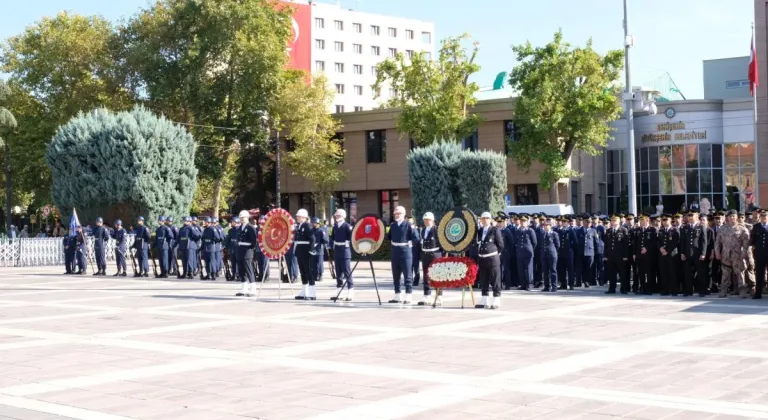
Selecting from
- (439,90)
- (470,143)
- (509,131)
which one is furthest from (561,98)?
(470,143)

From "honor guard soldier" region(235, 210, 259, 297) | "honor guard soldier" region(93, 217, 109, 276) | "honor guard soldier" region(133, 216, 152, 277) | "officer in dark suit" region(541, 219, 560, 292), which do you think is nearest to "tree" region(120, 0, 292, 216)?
"honor guard soldier" region(93, 217, 109, 276)

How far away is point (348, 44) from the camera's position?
335ft

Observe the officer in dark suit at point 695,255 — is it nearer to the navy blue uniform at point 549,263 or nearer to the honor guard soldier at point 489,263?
the navy blue uniform at point 549,263

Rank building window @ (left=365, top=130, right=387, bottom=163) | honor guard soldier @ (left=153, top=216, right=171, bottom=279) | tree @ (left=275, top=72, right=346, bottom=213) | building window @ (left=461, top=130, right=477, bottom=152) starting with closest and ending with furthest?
1. honor guard soldier @ (left=153, top=216, right=171, bottom=279)
2. tree @ (left=275, top=72, right=346, bottom=213)
3. building window @ (left=461, top=130, right=477, bottom=152)
4. building window @ (left=365, top=130, right=387, bottom=163)

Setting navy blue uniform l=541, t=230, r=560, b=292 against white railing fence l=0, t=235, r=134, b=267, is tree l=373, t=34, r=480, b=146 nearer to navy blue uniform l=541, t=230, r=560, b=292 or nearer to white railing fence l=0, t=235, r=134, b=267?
white railing fence l=0, t=235, r=134, b=267

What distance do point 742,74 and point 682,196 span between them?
669 inches

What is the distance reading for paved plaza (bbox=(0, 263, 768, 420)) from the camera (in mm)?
8641

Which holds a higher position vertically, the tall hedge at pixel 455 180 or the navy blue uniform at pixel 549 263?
the tall hedge at pixel 455 180

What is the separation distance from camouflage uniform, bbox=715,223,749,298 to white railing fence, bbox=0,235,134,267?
26135 mm

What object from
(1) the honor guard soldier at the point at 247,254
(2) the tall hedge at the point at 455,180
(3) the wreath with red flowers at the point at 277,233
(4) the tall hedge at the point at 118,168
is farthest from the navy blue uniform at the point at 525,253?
(4) the tall hedge at the point at 118,168

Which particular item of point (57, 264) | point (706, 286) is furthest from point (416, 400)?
point (57, 264)

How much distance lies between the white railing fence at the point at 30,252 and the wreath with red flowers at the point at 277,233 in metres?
19.1

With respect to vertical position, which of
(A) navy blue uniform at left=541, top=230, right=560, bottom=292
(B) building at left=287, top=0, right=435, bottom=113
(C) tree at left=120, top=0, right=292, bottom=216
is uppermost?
(B) building at left=287, top=0, right=435, bottom=113

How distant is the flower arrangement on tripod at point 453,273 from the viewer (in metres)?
18.2
